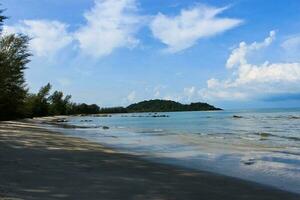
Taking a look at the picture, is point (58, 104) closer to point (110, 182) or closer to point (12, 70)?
point (12, 70)

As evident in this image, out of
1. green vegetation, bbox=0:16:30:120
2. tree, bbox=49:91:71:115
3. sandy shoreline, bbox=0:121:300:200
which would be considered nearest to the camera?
sandy shoreline, bbox=0:121:300:200

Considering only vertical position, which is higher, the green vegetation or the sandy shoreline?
the green vegetation

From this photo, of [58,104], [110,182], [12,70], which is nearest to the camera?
[110,182]

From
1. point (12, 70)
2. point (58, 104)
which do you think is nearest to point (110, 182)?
point (12, 70)

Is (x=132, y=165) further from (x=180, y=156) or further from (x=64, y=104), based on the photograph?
(x=64, y=104)

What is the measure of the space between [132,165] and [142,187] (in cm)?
506

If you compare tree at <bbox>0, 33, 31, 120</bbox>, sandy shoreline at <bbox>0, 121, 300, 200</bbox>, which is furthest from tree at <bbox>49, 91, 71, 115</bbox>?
sandy shoreline at <bbox>0, 121, 300, 200</bbox>

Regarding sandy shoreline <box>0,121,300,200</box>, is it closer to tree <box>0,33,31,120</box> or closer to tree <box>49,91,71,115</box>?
tree <box>0,33,31,120</box>

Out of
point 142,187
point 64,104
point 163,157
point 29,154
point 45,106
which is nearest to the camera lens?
point 142,187

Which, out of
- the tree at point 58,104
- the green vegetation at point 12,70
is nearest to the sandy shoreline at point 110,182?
the green vegetation at point 12,70

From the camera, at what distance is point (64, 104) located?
163m

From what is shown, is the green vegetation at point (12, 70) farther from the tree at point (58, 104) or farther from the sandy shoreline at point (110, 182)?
the tree at point (58, 104)

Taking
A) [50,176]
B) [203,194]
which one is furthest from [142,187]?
[50,176]

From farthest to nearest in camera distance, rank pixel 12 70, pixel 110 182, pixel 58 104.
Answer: pixel 58 104, pixel 12 70, pixel 110 182
